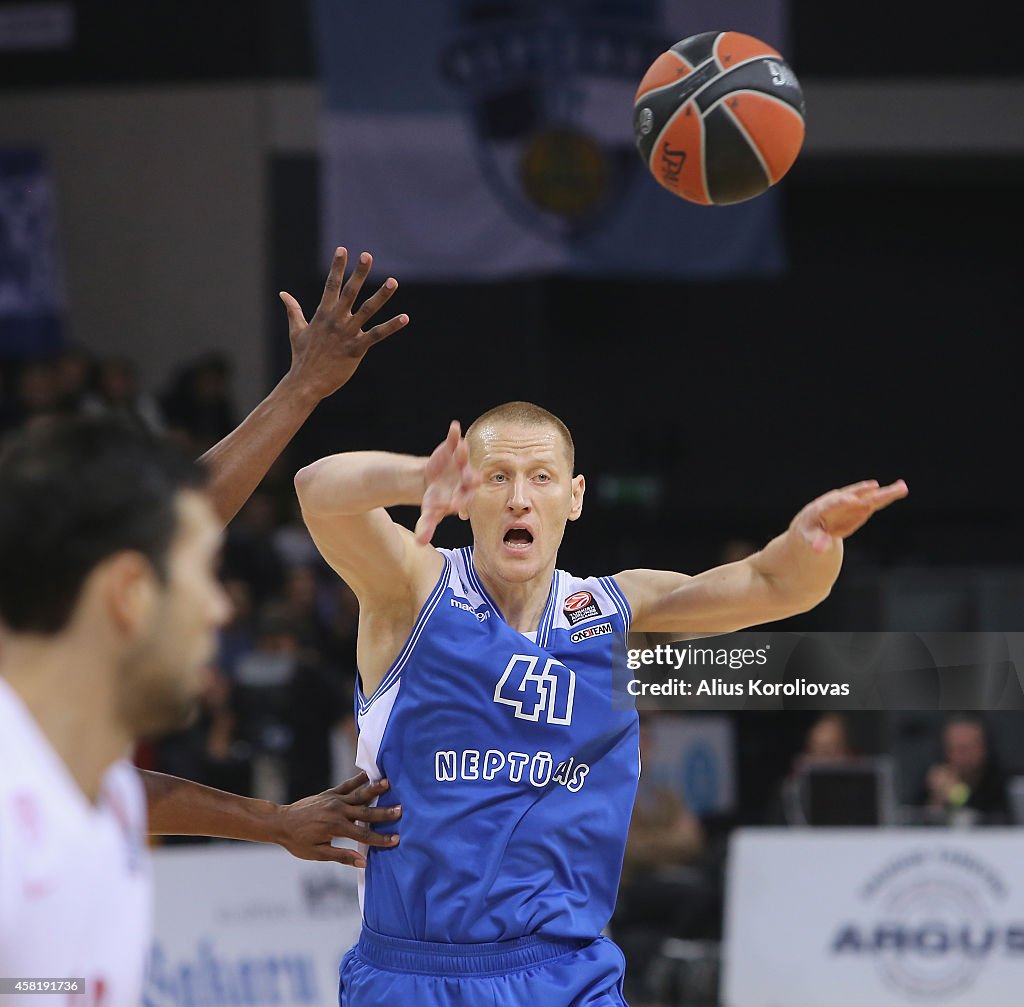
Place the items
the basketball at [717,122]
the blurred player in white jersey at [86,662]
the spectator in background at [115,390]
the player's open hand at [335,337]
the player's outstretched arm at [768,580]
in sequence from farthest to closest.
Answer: the spectator in background at [115,390] < the basketball at [717,122] < the player's outstretched arm at [768,580] < the player's open hand at [335,337] < the blurred player in white jersey at [86,662]

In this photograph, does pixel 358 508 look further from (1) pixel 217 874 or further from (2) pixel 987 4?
(2) pixel 987 4

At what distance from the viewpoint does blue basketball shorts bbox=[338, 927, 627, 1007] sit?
186 inches

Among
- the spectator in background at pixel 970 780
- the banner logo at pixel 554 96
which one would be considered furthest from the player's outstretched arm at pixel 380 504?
the banner logo at pixel 554 96

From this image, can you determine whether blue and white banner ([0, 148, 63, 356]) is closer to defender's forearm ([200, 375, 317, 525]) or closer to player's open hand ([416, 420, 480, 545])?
defender's forearm ([200, 375, 317, 525])

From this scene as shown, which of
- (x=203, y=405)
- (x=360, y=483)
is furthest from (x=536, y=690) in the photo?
(x=203, y=405)

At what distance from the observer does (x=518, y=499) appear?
16.4 ft

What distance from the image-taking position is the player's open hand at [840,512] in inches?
177

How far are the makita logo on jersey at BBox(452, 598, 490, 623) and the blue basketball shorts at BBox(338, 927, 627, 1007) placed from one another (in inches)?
37.4

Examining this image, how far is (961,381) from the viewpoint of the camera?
19391 millimetres

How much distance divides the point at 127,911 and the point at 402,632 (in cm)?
220

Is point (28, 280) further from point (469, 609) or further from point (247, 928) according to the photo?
point (469, 609)

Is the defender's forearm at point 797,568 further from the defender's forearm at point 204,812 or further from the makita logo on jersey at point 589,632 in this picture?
the defender's forearm at point 204,812

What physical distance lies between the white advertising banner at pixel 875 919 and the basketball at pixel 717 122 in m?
5.34

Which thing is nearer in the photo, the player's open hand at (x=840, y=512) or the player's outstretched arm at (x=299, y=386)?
the player's outstretched arm at (x=299, y=386)
